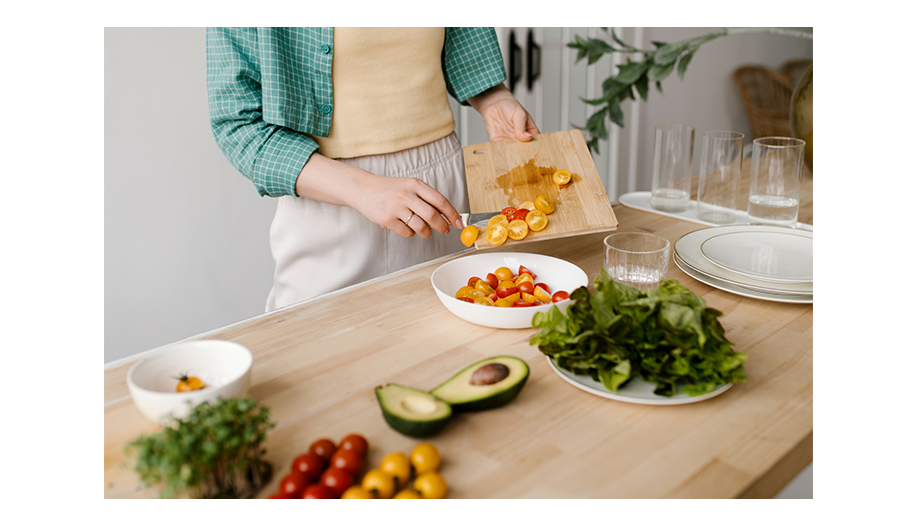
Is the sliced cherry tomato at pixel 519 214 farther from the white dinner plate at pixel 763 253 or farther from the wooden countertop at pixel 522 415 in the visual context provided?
the white dinner plate at pixel 763 253

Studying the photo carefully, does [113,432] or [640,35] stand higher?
[640,35]

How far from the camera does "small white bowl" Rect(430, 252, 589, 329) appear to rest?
41.2 inches

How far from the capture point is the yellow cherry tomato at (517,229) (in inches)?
48.5

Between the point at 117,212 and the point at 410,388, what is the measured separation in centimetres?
191

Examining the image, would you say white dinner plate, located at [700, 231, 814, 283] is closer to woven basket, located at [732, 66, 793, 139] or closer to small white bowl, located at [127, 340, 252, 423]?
small white bowl, located at [127, 340, 252, 423]

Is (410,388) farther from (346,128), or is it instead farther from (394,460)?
(346,128)

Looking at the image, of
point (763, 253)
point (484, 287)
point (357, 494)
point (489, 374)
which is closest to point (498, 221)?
point (484, 287)

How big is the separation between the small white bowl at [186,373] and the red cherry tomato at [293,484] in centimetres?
14

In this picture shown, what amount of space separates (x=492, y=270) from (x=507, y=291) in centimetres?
17

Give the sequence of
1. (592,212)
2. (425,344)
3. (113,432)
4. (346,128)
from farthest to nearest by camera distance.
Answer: (346,128) → (592,212) → (425,344) → (113,432)

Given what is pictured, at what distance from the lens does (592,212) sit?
1.29 meters

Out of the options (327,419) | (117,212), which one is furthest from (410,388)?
(117,212)

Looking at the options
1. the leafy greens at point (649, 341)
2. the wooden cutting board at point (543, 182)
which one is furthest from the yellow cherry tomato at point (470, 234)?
the leafy greens at point (649, 341)

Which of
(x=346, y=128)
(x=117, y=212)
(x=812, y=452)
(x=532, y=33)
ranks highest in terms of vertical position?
(x=532, y=33)
